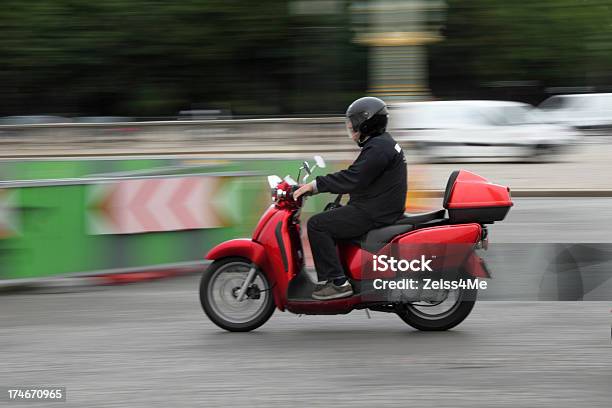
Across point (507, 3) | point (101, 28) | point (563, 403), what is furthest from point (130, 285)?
point (507, 3)

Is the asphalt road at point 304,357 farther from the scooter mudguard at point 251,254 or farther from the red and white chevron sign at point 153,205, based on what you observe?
the red and white chevron sign at point 153,205

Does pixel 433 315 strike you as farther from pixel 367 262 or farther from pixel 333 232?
pixel 333 232

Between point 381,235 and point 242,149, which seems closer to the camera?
point 381,235

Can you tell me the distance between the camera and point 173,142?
93.5 ft

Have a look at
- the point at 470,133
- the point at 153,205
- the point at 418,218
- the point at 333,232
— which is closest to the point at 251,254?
the point at 333,232

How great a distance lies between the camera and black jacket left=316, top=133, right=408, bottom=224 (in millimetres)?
7402

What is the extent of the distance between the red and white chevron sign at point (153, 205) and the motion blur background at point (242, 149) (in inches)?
0.8

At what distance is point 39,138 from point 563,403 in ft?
82.8

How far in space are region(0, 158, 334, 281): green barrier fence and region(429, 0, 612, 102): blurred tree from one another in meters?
38.2

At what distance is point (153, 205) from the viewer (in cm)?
1073

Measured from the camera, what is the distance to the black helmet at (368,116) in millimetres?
7445

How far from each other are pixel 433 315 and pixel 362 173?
111 cm

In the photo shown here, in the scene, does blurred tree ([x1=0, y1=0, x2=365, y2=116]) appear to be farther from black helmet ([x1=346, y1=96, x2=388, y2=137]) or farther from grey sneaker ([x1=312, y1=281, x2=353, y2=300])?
grey sneaker ([x1=312, y1=281, x2=353, y2=300])

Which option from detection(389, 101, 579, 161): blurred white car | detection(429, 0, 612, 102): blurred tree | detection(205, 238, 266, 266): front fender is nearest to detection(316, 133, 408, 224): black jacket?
detection(205, 238, 266, 266): front fender
